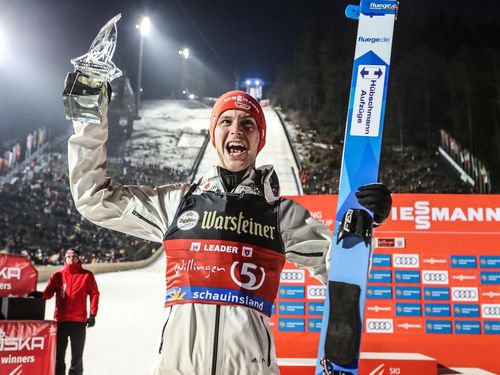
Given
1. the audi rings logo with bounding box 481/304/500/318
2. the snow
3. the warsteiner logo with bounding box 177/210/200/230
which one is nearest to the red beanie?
the warsteiner logo with bounding box 177/210/200/230

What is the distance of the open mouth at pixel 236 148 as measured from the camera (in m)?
1.76

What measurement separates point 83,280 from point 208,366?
3.61 meters

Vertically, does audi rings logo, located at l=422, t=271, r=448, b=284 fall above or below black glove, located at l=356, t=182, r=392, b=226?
below

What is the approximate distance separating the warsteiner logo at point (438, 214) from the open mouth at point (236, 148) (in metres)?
3.52

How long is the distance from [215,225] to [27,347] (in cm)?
309

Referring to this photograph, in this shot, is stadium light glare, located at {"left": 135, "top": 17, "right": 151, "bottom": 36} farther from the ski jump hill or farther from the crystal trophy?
the crystal trophy

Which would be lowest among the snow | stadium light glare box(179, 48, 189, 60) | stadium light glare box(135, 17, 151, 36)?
the snow

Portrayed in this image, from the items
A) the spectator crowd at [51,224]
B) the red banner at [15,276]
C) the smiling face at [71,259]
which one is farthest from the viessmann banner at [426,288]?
the spectator crowd at [51,224]

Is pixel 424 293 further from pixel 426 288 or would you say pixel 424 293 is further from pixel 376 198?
pixel 376 198

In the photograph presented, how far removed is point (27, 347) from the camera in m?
3.98

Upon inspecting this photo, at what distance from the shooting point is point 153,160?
2761 centimetres

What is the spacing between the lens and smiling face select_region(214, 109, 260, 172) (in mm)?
1753

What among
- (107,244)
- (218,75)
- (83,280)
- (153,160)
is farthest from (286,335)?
(218,75)

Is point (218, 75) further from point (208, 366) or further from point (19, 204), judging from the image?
point (208, 366)
